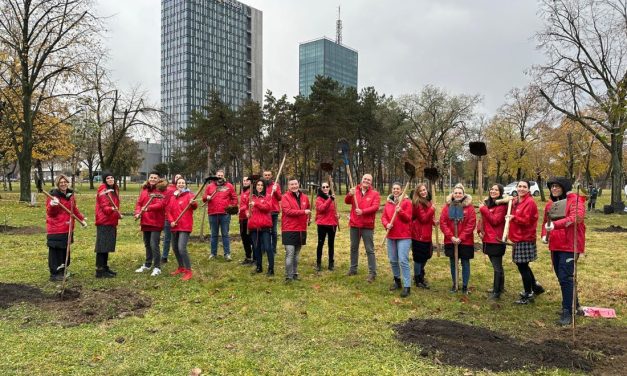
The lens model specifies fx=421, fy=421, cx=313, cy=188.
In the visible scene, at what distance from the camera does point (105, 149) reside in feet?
175

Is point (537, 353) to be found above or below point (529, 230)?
below

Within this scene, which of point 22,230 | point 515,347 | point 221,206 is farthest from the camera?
point 22,230

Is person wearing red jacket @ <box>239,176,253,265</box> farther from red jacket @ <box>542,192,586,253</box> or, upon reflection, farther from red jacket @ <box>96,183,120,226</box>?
red jacket @ <box>542,192,586,253</box>

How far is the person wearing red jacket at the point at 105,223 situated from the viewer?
27.4ft

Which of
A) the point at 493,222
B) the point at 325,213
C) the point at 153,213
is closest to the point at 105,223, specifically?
the point at 153,213

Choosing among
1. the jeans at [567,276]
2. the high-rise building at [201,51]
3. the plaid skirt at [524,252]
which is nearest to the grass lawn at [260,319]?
the jeans at [567,276]

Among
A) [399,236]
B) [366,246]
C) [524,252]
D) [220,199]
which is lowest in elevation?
[366,246]

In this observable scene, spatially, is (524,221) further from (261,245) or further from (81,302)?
(81,302)

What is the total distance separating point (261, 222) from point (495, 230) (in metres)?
4.39

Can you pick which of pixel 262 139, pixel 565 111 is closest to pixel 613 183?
pixel 565 111

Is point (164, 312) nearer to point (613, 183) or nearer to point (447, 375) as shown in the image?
point (447, 375)

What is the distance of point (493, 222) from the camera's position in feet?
23.9

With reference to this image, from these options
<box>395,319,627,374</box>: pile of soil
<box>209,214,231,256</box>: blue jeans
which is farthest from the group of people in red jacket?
<box>209,214,231,256</box>: blue jeans

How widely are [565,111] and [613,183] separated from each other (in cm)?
570
